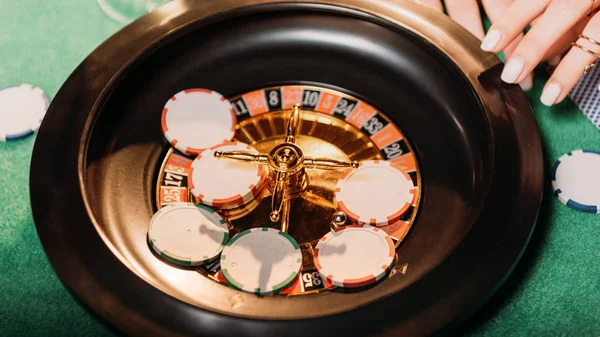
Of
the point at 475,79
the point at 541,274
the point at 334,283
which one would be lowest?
the point at 541,274

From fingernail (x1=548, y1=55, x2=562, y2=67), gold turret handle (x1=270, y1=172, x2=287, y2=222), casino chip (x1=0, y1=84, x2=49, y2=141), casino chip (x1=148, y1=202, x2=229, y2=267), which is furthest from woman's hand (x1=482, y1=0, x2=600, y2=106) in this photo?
casino chip (x1=0, y1=84, x2=49, y2=141)

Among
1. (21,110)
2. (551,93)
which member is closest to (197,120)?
(21,110)

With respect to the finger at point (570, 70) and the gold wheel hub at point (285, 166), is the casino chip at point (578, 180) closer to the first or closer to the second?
the finger at point (570, 70)

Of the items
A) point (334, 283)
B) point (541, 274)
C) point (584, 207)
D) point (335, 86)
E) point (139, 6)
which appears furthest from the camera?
point (139, 6)

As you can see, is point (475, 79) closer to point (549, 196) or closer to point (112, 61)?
point (549, 196)

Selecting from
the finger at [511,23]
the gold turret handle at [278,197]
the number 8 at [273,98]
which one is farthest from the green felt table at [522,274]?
the number 8 at [273,98]

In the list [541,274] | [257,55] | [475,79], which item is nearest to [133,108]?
[257,55]

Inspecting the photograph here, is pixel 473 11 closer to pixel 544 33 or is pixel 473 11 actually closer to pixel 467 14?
pixel 467 14
